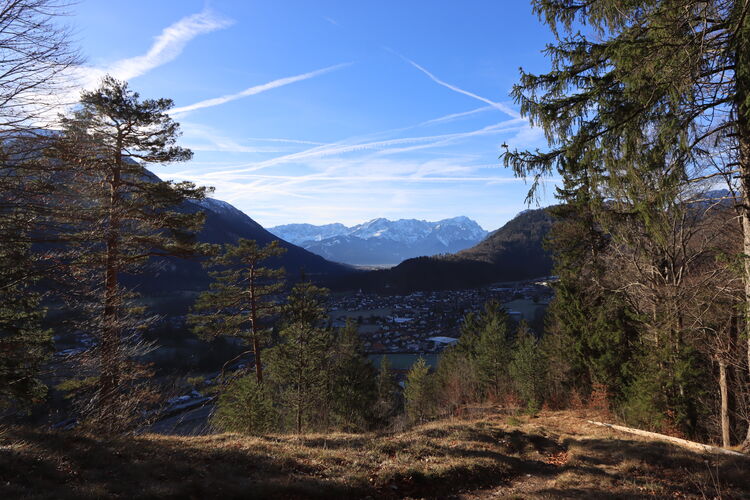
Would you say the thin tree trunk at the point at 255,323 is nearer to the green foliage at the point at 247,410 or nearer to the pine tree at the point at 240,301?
the pine tree at the point at 240,301

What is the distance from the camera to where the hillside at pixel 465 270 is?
16775cm

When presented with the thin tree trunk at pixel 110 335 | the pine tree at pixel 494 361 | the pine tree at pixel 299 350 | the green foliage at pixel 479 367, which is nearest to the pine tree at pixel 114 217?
the thin tree trunk at pixel 110 335

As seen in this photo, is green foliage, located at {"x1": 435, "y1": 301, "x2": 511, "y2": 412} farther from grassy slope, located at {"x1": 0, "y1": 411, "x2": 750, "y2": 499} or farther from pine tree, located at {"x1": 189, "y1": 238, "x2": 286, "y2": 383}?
grassy slope, located at {"x1": 0, "y1": 411, "x2": 750, "y2": 499}

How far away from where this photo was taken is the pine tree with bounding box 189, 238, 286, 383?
55.3 feet

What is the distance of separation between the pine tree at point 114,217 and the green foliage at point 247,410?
16.9 feet

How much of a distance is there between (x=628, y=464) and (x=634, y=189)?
246 inches

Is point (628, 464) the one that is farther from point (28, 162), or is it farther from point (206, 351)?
point (206, 351)

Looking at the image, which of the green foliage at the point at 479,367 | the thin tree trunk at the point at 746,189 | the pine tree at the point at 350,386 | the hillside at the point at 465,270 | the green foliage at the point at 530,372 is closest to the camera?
the thin tree trunk at the point at 746,189

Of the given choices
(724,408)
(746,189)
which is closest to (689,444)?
(724,408)

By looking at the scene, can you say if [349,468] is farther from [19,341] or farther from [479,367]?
[479,367]

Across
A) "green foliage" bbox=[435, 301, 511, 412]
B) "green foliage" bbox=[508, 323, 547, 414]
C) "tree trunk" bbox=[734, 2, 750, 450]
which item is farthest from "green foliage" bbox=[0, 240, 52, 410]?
"green foliage" bbox=[435, 301, 511, 412]

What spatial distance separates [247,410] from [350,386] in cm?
1484

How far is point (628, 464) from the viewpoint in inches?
299

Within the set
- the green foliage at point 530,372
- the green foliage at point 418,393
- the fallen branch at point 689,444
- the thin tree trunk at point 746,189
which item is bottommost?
the green foliage at point 418,393
